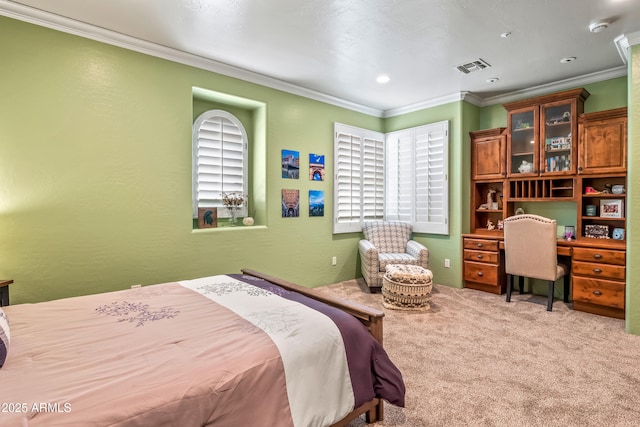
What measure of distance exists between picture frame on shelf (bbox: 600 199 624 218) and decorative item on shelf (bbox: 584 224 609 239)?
132 millimetres

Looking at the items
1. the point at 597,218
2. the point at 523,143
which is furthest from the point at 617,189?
the point at 523,143

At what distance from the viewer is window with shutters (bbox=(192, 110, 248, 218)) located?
3.76 meters

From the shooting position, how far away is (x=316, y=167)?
181 inches

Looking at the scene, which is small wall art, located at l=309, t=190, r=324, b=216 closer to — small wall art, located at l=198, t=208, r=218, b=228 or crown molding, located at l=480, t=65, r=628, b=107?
small wall art, located at l=198, t=208, r=218, b=228

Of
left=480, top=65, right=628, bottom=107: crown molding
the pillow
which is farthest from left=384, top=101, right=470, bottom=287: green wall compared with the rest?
the pillow

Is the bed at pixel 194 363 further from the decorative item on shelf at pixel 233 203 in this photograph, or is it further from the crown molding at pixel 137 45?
the crown molding at pixel 137 45

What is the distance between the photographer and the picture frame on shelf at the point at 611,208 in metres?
3.72

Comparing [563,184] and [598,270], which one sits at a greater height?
[563,184]

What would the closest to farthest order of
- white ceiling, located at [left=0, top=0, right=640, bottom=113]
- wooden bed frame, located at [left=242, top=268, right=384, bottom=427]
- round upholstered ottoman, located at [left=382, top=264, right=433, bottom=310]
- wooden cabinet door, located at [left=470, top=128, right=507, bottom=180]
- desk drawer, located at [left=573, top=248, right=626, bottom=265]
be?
wooden bed frame, located at [left=242, top=268, right=384, bottom=427]
white ceiling, located at [left=0, top=0, right=640, bottom=113]
desk drawer, located at [left=573, top=248, right=626, bottom=265]
round upholstered ottoman, located at [left=382, top=264, right=433, bottom=310]
wooden cabinet door, located at [left=470, top=128, right=507, bottom=180]

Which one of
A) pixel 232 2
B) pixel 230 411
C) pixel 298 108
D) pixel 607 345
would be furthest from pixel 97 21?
pixel 607 345

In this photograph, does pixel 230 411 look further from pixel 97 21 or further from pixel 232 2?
pixel 97 21

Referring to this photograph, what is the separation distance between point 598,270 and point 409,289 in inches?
76.4

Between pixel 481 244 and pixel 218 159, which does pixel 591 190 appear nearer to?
pixel 481 244

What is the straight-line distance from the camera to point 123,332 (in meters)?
1.58
